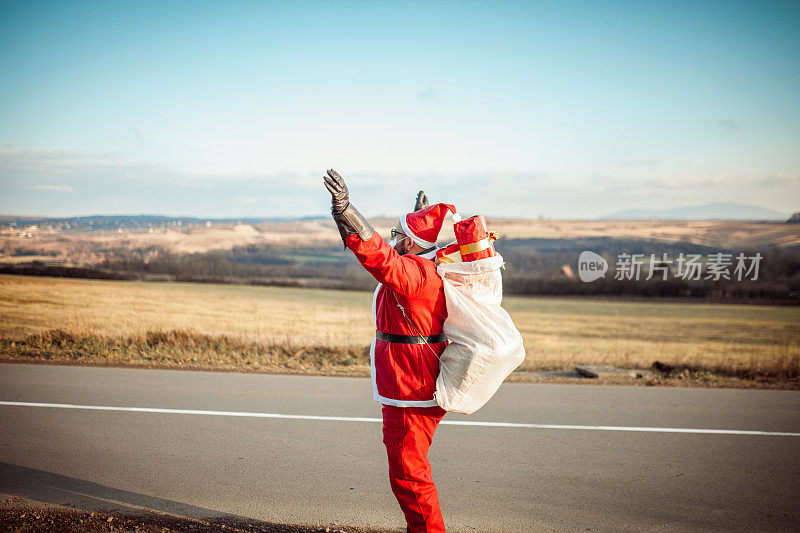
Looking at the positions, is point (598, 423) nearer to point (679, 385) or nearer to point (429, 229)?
point (679, 385)

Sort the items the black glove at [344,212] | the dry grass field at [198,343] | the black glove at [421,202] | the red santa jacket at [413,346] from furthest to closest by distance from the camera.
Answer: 1. the dry grass field at [198,343]
2. the black glove at [421,202]
3. the red santa jacket at [413,346]
4. the black glove at [344,212]

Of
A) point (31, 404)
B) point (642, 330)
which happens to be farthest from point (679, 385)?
point (642, 330)

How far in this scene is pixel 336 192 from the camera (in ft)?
9.02

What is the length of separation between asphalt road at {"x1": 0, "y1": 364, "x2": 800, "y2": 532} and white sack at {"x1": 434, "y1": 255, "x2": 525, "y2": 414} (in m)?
1.32

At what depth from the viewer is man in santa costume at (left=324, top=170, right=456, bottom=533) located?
314 cm

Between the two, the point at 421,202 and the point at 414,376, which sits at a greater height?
the point at 421,202

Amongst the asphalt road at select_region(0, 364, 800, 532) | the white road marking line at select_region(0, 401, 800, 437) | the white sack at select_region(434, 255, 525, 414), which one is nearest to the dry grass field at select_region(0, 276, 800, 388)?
the asphalt road at select_region(0, 364, 800, 532)

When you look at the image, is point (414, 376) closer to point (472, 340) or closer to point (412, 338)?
point (412, 338)

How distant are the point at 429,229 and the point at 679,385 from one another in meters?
7.20

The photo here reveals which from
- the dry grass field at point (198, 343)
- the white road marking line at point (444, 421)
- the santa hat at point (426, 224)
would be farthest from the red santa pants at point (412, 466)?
the dry grass field at point (198, 343)

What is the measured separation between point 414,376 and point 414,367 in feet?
0.16

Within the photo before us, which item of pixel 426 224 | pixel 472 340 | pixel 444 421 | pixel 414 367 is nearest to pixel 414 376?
pixel 414 367

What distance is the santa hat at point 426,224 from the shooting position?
3.20 m

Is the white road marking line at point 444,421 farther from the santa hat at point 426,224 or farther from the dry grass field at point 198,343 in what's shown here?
the santa hat at point 426,224
